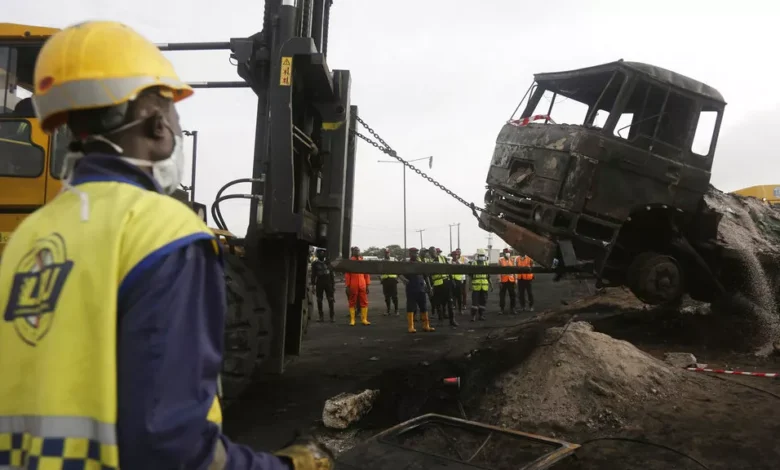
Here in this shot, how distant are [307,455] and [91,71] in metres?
0.99

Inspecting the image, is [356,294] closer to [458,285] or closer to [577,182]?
[458,285]

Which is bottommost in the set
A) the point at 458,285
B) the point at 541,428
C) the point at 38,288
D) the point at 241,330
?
the point at 541,428

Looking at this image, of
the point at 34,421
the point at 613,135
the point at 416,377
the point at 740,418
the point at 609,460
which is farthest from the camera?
the point at 613,135

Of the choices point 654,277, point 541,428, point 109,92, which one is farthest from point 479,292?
point 109,92

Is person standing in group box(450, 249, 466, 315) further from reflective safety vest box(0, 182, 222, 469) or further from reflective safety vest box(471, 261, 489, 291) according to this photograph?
reflective safety vest box(0, 182, 222, 469)

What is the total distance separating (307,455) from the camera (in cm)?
132

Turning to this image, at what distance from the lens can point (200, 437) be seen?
100 centimetres

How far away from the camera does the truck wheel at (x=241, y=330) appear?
339 cm

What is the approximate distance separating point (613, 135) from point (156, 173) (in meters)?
6.82

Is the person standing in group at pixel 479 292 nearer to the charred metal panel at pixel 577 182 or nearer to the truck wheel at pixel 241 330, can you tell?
the charred metal panel at pixel 577 182

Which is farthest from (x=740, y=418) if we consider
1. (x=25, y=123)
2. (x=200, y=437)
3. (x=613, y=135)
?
(x=25, y=123)

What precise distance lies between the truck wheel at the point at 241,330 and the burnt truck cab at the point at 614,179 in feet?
13.2

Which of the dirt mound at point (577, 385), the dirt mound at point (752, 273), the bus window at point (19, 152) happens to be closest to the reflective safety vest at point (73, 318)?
the bus window at point (19, 152)

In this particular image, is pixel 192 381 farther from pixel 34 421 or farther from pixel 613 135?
pixel 613 135
